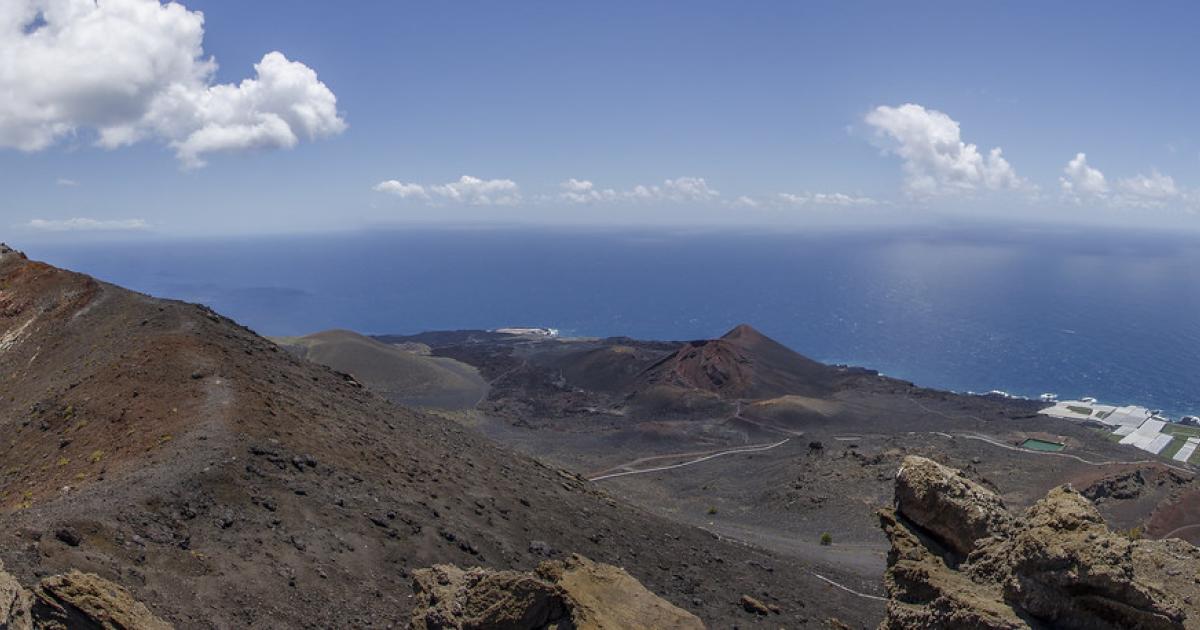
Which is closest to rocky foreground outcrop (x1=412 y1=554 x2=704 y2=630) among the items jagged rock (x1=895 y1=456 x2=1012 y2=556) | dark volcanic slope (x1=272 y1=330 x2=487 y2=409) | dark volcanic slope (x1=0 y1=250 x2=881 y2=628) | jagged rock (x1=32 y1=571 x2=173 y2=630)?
dark volcanic slope (x1=0 y1=250 x2=881 y2=628)

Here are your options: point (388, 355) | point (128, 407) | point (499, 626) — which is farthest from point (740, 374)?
point (499, 626)

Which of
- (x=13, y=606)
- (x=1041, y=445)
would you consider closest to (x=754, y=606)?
(x=13, y=606)

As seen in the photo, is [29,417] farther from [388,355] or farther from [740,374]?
[740,374]

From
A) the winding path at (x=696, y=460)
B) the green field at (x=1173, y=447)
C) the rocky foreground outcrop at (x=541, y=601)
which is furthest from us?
the green field at (x=1173, y=447)

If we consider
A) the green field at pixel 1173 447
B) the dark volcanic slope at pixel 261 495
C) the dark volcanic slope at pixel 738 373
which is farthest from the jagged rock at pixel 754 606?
the green field at pixel 1173 447

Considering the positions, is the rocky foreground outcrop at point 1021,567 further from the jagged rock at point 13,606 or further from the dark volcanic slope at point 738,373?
the dark volcanic slope at point 738,373

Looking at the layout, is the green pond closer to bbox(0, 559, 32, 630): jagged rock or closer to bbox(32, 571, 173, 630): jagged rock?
bbox(32, 571, 173, 630): jagged rock

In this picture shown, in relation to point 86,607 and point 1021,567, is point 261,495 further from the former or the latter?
point 1021,567
